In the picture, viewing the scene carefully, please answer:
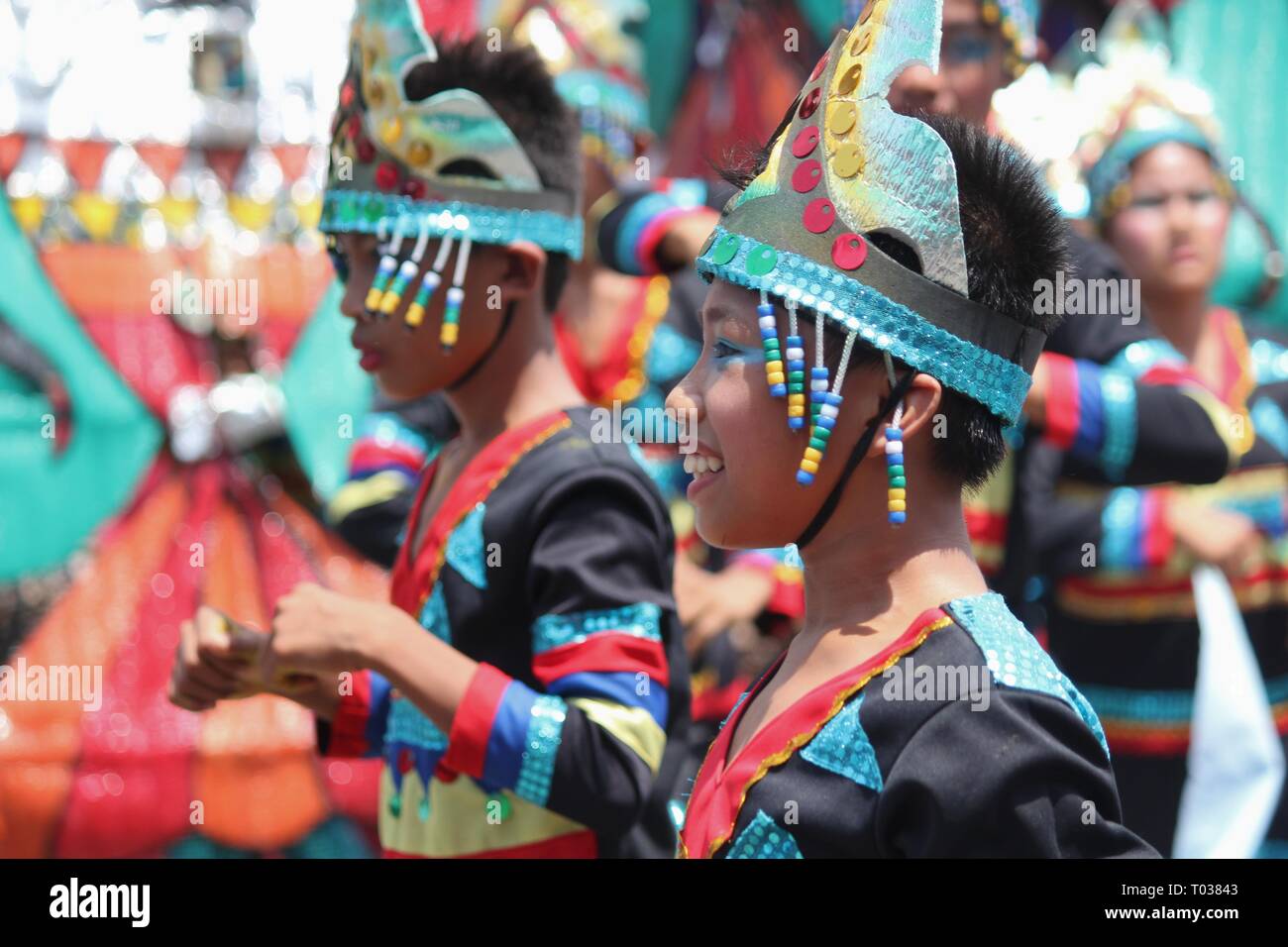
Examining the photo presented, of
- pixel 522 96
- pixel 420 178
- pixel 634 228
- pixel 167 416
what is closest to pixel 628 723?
pixel 420 178

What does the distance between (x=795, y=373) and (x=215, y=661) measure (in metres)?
1.02

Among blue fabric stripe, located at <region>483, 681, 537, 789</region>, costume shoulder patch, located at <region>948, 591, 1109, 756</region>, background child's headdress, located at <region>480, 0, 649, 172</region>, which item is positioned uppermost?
background child's headdress, located at <region>480, 0, 649, 172</region>

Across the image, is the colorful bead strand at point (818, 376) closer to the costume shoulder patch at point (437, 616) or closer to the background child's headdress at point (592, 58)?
the costume shoulder patch at point (437, 616)

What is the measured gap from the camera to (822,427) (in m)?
1.69

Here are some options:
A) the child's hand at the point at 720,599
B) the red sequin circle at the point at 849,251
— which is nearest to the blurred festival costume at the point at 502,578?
the child's hand at the point at 720,599

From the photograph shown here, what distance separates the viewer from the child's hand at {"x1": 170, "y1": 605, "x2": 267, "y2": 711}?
7.51 ft

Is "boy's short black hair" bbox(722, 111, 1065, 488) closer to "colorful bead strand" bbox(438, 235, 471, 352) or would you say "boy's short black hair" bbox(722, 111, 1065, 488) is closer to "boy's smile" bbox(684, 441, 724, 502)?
"boy's smile" bbox(684, 441, 724, 502)

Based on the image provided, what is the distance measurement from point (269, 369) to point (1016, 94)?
2.38 meters

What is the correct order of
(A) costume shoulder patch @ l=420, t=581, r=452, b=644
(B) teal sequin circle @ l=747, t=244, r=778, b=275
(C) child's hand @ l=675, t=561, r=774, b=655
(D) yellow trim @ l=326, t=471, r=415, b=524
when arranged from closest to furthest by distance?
(B) teal sequin circle @ l=747, t=244, r=778, b=275
(A) costume shoulder patch @ l=420, t=581, r=452, b=644
(C) child's hand @ l=675, t=561, r=774, b=655
(D) yellow trim @ l=326, t=471, r=415, b=524

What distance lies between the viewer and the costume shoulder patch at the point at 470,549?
2.38m

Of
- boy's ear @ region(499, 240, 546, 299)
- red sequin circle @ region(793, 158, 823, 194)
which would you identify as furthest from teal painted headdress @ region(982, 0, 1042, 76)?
red sequin circle @ region(793, 158, 823, 194)

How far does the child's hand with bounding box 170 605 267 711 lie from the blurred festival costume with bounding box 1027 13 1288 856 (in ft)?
4.78

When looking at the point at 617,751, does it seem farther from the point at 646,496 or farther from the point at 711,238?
the point at 711,238
